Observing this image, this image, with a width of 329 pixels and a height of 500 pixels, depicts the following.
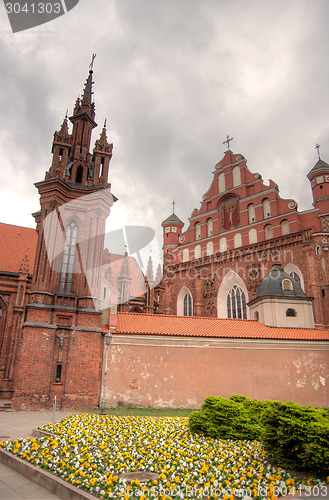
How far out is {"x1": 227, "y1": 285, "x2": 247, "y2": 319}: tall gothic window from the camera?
96.7 feet

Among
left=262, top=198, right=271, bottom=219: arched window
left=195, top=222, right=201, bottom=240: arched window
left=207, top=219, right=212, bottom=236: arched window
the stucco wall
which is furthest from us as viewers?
left=195, top=222, right=201, bottom=240: arched window

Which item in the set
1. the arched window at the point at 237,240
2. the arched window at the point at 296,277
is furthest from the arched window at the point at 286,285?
the arched window at the point at 237,240

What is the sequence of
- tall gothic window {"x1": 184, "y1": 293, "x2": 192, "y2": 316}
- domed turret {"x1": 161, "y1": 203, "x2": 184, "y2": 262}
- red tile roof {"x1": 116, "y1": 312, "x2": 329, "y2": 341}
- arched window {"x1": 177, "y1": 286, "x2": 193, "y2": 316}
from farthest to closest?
1. domed turret {"x1": 161, "y1": 203, "x2": 184, "y2": 262}
2. arched window {"x1": 177, "y1": 286, "x2": 193, "y2": 316}
3. tall gothic window {"x1": 184, "y1": 293, "x2": 192, "y2": 316}
4. red tile roof {"x1": 116, "y1": 312, "x2": 329, "y2": 341}

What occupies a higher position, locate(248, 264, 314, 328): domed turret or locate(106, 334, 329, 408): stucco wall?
locate(248, 264, 314, 328): domed turret

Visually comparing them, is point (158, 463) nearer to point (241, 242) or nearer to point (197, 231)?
point (241, 242)

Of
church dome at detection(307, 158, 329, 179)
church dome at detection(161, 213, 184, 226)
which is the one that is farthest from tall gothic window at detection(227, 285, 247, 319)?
church dome at detection(307, 158, 329, 179)

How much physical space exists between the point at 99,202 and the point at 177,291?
16.0 meters

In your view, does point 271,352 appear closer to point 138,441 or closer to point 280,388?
point 280,388

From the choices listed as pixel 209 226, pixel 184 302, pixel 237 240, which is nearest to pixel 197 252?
pixel 209 226

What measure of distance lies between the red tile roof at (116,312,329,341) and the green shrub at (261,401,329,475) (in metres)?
11.8

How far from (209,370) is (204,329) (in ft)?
7.96

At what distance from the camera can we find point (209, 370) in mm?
18734

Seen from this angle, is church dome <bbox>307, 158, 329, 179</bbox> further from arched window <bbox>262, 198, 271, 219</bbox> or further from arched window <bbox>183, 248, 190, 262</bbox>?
arched window <bbox>183, 248, 190, 262</bbox>

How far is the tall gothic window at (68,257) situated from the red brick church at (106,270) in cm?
5
